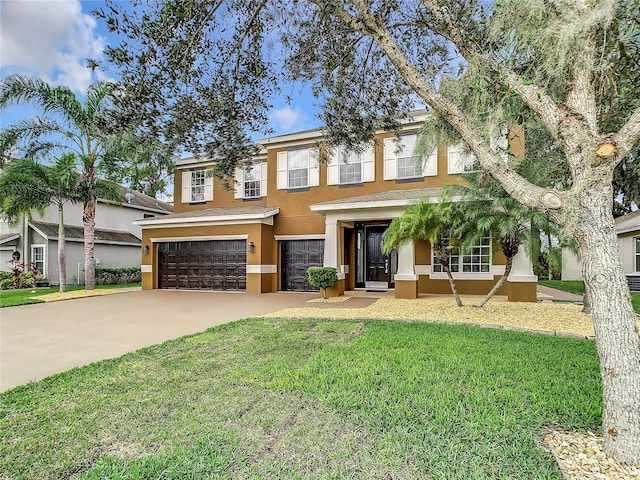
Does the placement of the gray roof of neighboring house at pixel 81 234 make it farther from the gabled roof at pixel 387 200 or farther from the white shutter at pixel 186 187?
the gabled roof at pixel 387 200

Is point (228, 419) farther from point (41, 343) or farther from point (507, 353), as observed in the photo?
point (41, 343)

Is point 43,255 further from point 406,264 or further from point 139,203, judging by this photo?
point 406,264

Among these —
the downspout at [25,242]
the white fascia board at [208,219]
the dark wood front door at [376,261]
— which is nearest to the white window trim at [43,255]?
the downspout at [25,242]

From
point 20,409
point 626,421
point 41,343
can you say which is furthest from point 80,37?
point 626,421

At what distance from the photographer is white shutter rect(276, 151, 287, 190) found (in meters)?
15.3

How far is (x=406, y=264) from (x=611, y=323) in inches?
350

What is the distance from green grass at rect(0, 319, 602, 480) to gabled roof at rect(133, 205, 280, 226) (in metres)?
9.13

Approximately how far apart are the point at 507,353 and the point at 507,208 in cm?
385

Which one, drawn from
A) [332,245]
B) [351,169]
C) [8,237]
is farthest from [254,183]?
[8,237]

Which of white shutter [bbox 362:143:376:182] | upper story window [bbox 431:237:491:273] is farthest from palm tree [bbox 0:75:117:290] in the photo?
upper story window [bbox 431:237:491:273]

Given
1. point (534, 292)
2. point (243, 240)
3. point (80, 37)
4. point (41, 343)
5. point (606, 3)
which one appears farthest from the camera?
point (243, 240)

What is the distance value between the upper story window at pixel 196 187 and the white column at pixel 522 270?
13329mm

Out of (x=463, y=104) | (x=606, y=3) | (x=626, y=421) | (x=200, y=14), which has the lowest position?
(x=626, y=421)

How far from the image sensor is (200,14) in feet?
19.6
